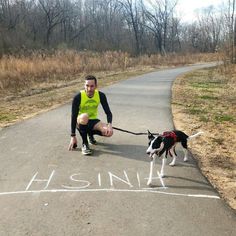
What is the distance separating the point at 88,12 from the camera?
68938 mm

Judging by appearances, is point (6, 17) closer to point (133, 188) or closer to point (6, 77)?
point (6, 77)

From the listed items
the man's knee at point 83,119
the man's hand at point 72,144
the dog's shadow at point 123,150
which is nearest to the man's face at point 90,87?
the man's knee at point 83,119

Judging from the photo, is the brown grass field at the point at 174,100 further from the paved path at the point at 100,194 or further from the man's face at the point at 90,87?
the man's face at the point at 90,87

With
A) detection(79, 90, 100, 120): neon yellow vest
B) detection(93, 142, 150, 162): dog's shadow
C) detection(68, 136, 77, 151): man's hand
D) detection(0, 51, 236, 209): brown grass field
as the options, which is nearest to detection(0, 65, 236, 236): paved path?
detection(93, 142, 150, 162): dog's shadow

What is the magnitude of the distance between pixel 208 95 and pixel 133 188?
973 centimetres

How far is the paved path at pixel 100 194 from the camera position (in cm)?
399

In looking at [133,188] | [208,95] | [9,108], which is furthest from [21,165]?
[208,95]

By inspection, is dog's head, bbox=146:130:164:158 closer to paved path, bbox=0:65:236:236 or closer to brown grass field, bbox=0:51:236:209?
paved path, bbox=0:65:236:236

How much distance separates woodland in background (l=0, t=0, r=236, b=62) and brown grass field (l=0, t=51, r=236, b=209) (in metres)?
23.3

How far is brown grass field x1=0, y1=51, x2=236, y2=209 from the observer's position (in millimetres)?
6123

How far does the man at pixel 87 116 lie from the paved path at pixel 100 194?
0.29 meters

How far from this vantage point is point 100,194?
4.79 metres

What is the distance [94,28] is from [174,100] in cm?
5665

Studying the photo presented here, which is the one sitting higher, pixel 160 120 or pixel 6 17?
pixel 6 17
